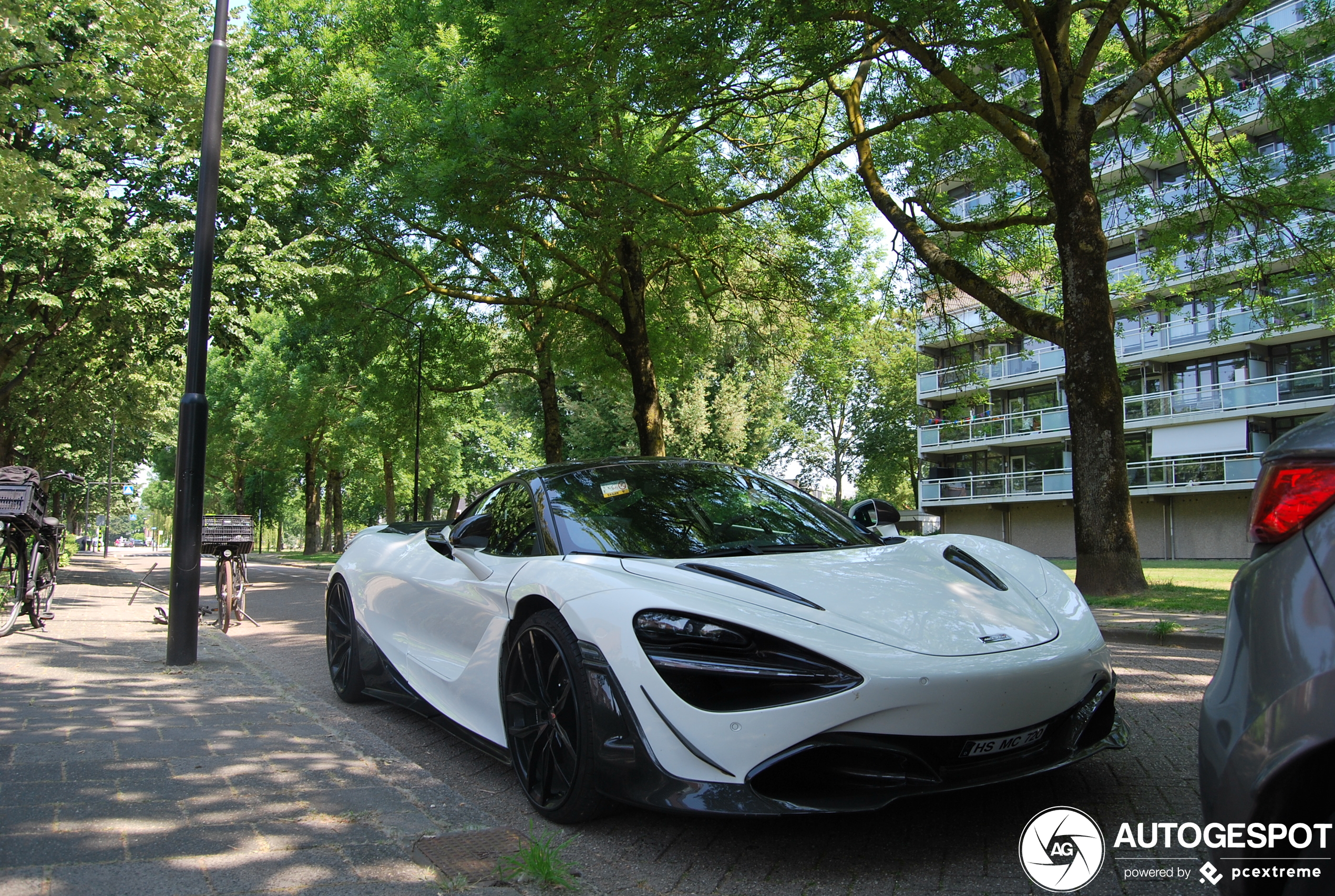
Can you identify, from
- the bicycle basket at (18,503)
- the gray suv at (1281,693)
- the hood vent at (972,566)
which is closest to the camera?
the gray suv at (1281,693)

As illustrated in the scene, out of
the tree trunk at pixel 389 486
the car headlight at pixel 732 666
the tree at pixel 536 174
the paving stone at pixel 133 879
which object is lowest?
the paving stone at pixel 133 879

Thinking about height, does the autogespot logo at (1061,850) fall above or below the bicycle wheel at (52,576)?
below

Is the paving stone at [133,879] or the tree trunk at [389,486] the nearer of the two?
the paving stone at [133,879]

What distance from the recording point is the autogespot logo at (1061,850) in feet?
8.42

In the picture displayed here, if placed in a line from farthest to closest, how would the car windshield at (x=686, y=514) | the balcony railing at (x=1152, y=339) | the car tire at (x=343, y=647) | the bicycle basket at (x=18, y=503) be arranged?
the balcony railing at (x=1152, y=339) → the bicycle basket at (x=18, y=503) → the car tire at (x=343, y=647) → the car windshield at (x=686, y=514)

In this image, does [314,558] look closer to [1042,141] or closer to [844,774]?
[1042,141]

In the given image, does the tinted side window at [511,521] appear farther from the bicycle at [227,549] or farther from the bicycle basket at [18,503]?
the bicycle at [227,549]

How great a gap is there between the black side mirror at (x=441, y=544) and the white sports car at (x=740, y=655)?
0.10 feet

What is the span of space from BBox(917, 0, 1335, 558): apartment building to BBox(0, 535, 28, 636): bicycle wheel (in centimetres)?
2126

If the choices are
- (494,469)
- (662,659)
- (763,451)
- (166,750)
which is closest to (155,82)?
(166,750)

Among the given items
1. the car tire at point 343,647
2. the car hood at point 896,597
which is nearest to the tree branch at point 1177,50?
the car hood at point 896,597

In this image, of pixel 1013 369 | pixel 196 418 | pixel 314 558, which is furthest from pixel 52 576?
pixel 1013 369

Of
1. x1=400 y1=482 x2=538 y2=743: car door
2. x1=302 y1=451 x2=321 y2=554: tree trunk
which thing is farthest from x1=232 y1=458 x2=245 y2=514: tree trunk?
x1=400 y1=482 x2=538 y2=743: car door

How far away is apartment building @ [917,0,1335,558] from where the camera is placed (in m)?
32.1
